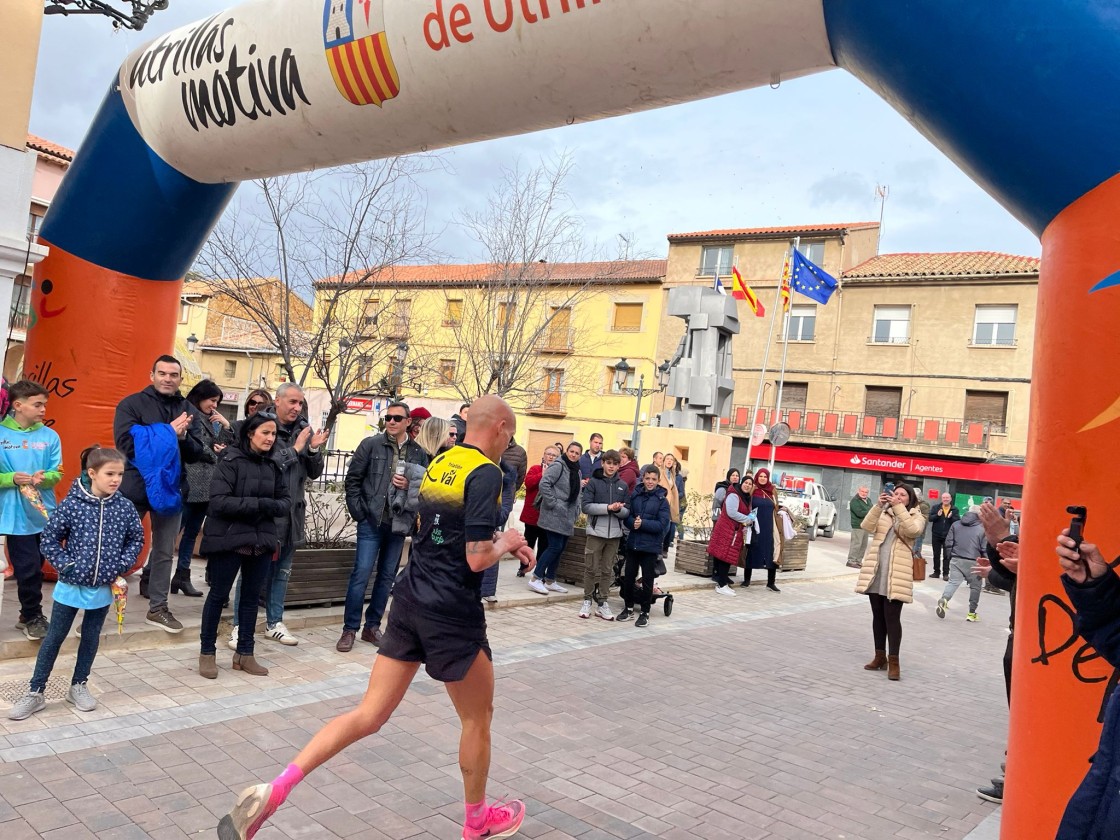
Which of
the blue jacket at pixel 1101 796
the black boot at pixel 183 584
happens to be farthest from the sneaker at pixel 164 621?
the blue jacket at pixel 1101 796

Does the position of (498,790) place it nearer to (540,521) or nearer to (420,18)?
(420,18)

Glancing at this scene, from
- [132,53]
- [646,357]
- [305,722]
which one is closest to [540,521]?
[305,722]

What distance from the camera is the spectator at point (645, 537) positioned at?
352 inches

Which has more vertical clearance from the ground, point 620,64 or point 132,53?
point 132,53

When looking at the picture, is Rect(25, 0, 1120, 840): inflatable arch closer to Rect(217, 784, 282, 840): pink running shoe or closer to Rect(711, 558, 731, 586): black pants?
Rect(217, 784, 282, 840): pink running shoe

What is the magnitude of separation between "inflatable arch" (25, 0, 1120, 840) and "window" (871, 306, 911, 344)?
3179 cm

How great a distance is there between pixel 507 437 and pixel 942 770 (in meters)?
3.84

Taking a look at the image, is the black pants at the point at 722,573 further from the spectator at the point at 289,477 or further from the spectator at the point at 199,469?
the spectator at the point at 199,469

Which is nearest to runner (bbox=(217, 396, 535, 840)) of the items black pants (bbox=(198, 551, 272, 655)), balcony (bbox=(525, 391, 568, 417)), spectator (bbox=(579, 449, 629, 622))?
black pants (bbox=(198, 551, 272, 655))

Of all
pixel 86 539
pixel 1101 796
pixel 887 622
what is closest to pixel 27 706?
pixel 86 539

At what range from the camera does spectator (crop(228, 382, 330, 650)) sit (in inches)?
241

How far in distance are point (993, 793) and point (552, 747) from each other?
259cm

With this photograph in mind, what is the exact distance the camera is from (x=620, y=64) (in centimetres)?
439

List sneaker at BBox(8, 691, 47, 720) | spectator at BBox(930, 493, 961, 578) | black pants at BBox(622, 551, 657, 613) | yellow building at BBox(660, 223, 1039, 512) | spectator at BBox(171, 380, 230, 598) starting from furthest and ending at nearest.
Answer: yellow building at BBox(660, 223, 1039, 512) → spectator at BBox(930, 493, 961, 578) → black pants at BBox(622, 551, 657, 613) → spectator at BBox(171, 380, 230, 598) → sneaker at BBox(8, 691, 47, 720)
